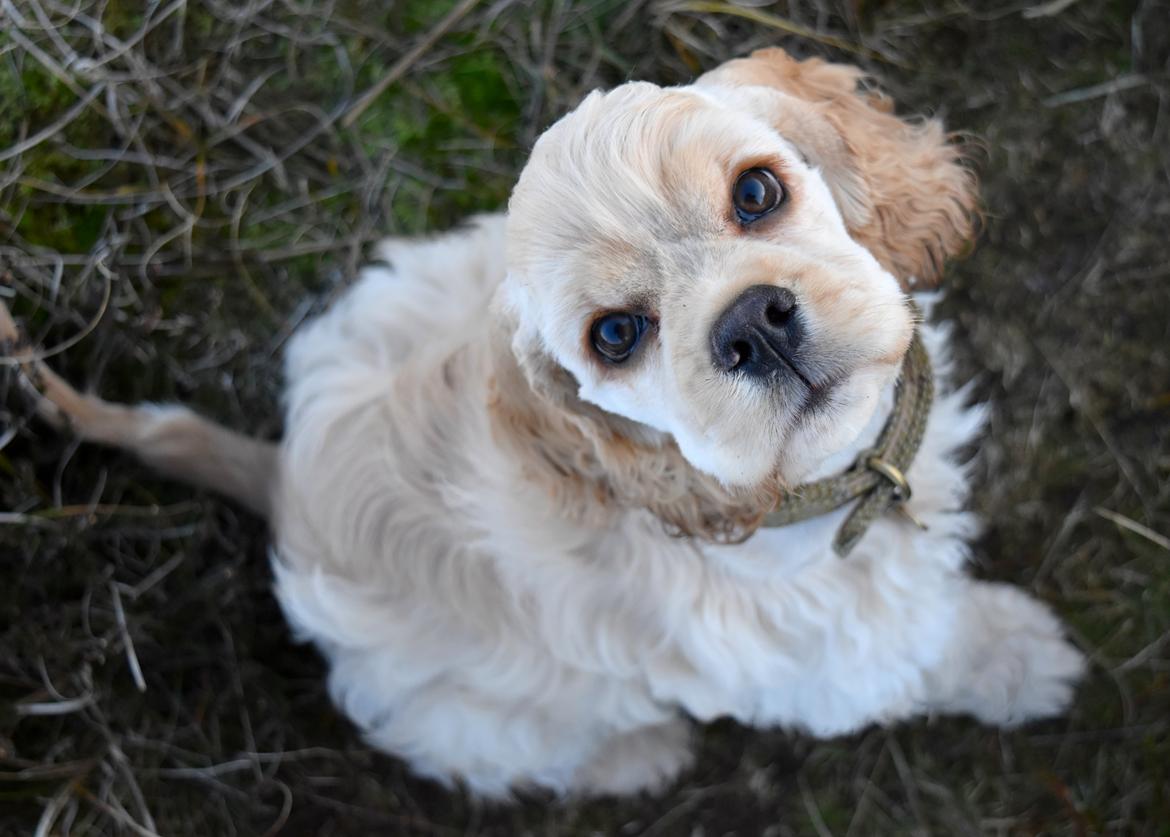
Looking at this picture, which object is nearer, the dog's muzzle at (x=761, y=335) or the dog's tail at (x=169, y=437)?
the dog's muzzle at (x=761, y=335)

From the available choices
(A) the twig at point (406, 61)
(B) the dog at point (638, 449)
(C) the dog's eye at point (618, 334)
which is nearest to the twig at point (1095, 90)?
(B) the dog at point (638, 449)

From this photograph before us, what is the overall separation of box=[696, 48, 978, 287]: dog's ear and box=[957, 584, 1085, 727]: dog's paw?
1.59m

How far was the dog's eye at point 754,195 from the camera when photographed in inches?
84.8

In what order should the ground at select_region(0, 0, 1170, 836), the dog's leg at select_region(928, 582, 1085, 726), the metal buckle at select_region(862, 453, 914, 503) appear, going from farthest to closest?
the ground at select_region(0, 0, 1170, 836) → the dog's leg at select_region(928, 582, 1085, 726) → the metal buckle at select_region(862, 453, 914, 503)

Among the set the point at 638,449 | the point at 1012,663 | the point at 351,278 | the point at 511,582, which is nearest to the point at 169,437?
the point at 351,278

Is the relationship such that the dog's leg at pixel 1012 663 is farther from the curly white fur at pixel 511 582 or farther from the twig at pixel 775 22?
the twig at pixel 775 22

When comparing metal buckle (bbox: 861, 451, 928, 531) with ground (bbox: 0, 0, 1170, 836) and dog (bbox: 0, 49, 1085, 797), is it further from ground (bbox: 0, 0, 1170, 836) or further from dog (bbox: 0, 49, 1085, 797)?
ground (bbox: 0, 0, 1170, 836)

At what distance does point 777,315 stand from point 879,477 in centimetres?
78

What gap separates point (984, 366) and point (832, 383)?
87.7 inches

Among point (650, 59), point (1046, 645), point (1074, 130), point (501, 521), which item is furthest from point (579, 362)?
point (1074, 130)

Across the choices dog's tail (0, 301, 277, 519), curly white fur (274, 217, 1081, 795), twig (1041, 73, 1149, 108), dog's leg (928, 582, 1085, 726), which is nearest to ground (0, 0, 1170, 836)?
twig (1041, 73, 1149, 108)

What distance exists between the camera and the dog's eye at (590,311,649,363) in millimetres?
2191

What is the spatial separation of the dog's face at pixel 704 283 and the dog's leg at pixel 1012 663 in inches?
72.5

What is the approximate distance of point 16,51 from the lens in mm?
3828
